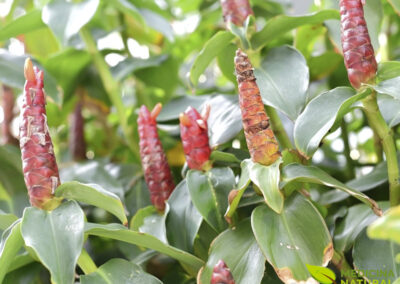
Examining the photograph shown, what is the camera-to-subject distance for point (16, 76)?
754 millimetres

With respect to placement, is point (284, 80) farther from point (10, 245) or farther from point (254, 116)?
point (10, 245)

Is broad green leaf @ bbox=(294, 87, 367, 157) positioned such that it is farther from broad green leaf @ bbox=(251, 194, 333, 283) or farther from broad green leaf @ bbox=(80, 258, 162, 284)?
broad green leaf @ bbox=(80, 258, 162, 284)

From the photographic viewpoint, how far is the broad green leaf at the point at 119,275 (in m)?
0.49

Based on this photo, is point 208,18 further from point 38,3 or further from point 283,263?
point 283,263

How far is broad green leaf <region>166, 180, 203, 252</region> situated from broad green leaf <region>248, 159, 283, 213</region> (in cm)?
10

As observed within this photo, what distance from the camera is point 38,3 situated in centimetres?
83

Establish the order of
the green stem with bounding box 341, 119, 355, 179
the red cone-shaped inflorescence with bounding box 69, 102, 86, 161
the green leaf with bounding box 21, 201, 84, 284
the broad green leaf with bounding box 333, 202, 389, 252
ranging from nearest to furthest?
the green leaf with bounding box 21, 201, 84, 284 → the broad green leaf with bounding box 333, 202, 389, 252 → the green stem with bounding box 341, 119, 355, 179 → the red cone-shaped inflorescence with bounding box 69, 102, 86, 161

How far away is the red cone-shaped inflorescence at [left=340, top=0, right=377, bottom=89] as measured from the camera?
1.59 ft

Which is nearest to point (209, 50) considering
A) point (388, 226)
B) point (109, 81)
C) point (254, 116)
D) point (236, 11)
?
point (236, 11)

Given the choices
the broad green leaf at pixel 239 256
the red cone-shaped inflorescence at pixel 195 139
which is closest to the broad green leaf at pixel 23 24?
the red cone-shaped inflorescence at pixel 195 139

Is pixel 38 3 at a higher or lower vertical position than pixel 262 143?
higher

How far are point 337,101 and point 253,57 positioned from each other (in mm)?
187

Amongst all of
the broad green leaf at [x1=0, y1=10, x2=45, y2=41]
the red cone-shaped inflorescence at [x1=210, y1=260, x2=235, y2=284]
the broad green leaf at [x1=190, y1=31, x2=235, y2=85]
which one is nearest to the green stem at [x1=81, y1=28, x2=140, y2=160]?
the broad green leaf at [x1=0, y1=10, x2=45, y2=41]

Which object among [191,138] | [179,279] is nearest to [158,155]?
[191,138]
